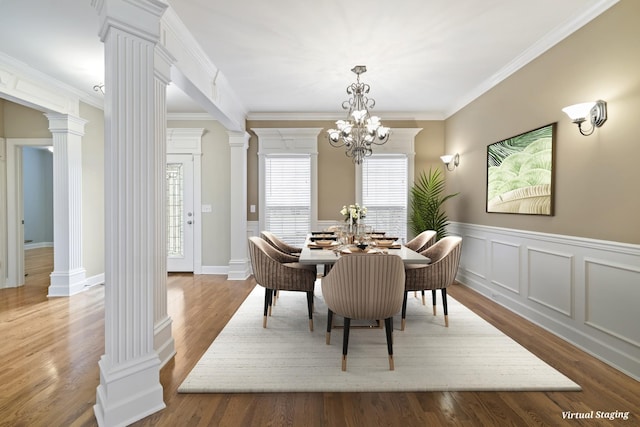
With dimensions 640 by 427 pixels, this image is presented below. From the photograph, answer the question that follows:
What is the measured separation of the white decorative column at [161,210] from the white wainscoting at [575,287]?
137 inches

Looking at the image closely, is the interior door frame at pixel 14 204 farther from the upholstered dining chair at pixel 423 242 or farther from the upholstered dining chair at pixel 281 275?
the upholstered dining chair at pixel 423 242

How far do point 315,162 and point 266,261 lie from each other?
294 cm

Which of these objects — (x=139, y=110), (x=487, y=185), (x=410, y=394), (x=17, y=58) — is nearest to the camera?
(x=139, y=110)

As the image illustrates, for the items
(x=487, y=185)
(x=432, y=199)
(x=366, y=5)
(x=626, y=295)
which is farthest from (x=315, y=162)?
(x=626, y=295)

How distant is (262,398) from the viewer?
2117mm

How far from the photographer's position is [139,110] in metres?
1.94

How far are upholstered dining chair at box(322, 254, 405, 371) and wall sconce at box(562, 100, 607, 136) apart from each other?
2.00 meters

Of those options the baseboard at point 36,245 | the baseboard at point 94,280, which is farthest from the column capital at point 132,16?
the baseboard at point 36,245

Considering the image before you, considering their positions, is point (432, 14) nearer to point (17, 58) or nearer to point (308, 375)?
point (308, 375)

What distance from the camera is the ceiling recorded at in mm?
2686

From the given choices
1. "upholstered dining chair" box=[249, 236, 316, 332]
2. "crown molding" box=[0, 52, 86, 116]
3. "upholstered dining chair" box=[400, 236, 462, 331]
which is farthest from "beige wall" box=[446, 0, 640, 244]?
"crown molding" box=[0, 52, 86, 116]

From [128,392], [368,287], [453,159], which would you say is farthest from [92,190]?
[453,159]

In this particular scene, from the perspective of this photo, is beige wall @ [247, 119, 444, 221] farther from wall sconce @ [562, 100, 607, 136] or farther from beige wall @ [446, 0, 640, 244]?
wall sconce @ [562, 100, 607, 136]

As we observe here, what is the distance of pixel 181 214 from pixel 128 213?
4.16 m
